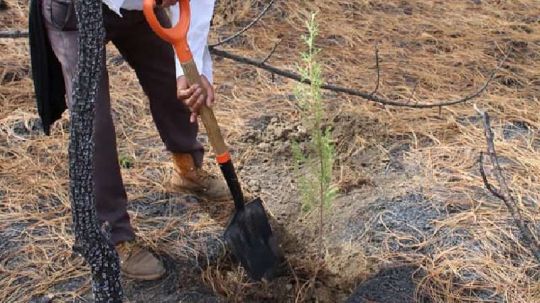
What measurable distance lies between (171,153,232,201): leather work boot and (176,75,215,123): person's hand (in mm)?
663

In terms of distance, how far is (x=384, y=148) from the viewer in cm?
342

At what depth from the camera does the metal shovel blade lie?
2621mm

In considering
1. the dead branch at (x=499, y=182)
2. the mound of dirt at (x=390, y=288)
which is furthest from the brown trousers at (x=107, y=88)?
the dead branch at (x=499, y=182)

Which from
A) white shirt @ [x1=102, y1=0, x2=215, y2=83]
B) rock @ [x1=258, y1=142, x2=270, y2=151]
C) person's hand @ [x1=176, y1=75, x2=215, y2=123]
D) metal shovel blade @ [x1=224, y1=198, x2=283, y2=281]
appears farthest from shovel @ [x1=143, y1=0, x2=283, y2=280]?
rock @ [x1=258, y1=142, x2=270, y2=151]

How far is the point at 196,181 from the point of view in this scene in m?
A: 3.05

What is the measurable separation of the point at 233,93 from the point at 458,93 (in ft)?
4.20

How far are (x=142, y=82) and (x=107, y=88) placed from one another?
0.38 meters

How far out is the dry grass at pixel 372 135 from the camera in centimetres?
263

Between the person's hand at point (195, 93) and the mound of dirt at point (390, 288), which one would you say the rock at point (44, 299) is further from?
the mound of dirt at point (390, 288)

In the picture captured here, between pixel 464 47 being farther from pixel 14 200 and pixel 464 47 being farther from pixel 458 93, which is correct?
pixel 14 200

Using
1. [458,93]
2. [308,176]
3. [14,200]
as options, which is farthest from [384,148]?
[14,200]

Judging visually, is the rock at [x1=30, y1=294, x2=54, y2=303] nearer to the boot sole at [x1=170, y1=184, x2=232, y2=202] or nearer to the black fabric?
the black fabric

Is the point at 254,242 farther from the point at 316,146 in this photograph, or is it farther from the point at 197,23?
the point at 197,23

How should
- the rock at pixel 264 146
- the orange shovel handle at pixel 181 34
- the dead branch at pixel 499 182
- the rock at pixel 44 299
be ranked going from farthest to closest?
the rock at pixel 264 146, the rock at pixel 44 299, the orange shovel handle at pixel 181 34, the dead branch at pixel 499 182
